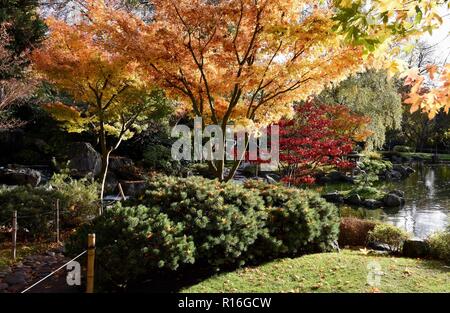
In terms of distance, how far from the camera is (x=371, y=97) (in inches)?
856

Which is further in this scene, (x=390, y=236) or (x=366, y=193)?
(x=366, y=193)

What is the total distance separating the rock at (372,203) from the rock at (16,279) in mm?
13813

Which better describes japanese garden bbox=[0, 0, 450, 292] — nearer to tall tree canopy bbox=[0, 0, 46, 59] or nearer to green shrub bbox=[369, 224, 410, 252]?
green shrub bbox=[369, 224, 410, 252]

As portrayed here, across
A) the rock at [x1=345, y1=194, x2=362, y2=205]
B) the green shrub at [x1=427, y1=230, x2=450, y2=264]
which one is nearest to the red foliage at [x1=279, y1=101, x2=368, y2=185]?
the rock at [x1=345, y1=194, x2=362, y2=205]

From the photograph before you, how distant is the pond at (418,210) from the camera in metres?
13.0

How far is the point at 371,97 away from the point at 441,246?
15679mm

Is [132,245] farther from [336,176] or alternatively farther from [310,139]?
[336,176]

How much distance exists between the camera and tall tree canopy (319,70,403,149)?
2119cm

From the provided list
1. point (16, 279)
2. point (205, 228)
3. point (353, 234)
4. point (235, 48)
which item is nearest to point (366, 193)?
point (353, 234)

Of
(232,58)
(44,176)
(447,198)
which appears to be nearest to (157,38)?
(232,58)

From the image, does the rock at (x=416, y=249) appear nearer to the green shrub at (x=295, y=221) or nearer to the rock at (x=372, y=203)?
the green shrub at (x=295, y=221)

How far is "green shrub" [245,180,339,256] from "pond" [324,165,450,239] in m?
5.22

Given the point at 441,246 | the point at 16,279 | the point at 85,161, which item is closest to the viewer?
the point at 16,279
